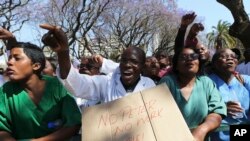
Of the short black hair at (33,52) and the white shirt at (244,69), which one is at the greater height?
the short black hair at (33,52)

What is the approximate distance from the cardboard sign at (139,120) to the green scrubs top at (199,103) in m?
0.42

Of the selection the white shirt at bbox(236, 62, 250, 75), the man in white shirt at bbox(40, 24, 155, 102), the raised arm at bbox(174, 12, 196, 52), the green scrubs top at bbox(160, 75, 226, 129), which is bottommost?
the white shirt at bbox(236, 62, 250, 75)

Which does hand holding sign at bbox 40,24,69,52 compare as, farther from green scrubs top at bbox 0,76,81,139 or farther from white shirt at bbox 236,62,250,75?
white shirt at bbox 236,62,250,75

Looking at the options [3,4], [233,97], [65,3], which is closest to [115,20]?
[65,3]

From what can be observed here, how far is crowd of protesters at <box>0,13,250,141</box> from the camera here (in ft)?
8.43

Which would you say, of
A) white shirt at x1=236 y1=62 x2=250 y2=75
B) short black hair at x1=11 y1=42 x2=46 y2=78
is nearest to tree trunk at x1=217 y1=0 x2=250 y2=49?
white shirt at x1=236 y1=62 x2=250 y2=75

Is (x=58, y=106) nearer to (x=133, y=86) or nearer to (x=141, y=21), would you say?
(x=133, y=86)

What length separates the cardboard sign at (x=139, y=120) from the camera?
2.34 meters

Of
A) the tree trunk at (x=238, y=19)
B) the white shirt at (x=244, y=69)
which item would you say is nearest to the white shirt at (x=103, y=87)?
the white shirt at (x=244, y=69)

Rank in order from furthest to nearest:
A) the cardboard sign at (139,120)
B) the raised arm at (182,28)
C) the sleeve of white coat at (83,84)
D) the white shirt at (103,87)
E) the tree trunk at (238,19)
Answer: the tree trunk at (238,19) < the raised arm at (182,28) < the white shirt at (103,87) < the sleeve of white coat at (83,84) < the cardboard sign at (139,120)

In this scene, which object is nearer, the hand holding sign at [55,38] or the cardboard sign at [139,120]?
the cardboard sign at [139,120]

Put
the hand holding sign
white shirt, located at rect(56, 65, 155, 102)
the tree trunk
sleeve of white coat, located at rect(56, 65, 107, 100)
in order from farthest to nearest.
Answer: the tree trunk
white shirt, located at rect(56, 65, 155, 102)
sleeve of white coat, located at rect(56, 65, 107, 100)
the hand holding sign

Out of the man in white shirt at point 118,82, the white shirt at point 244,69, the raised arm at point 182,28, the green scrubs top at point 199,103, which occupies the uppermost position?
the raised arm at point 182,28

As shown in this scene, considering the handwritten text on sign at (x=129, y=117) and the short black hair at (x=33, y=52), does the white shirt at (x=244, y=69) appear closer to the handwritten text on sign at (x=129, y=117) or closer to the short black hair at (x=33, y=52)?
the handwritten text on sign at (x=129, y=117)
